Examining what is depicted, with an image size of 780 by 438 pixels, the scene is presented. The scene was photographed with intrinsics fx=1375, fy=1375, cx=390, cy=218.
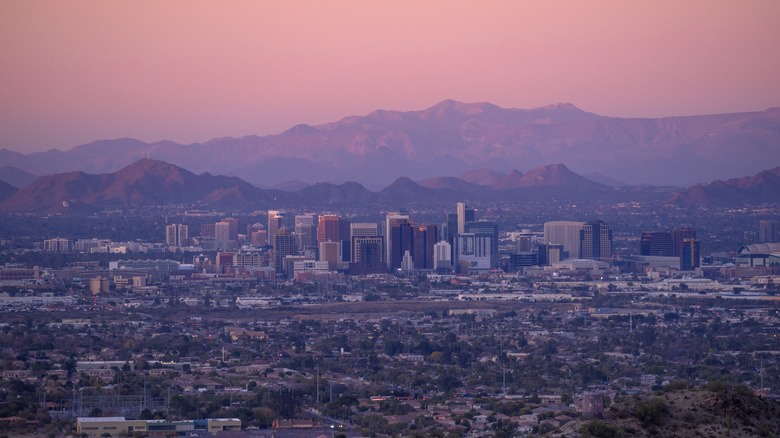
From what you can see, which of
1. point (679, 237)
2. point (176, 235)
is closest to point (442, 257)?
point (679, 237)

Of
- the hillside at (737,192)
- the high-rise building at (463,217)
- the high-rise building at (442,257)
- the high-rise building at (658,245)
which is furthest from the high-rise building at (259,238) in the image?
the hillside at (737,192)

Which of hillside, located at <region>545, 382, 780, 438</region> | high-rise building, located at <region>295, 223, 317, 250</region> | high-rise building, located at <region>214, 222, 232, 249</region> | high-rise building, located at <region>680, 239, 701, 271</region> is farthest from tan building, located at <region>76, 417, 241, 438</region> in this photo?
high-rise building, located at <region>214, 222, 232, 249</region>

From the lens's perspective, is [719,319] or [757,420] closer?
[757,420]

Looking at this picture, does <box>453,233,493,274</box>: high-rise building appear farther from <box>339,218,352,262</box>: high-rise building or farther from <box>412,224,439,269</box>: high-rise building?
<box>339,218,352,262</box>: high-rise building

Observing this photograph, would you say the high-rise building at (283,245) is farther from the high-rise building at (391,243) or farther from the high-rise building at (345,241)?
the high-rise building at (391,243)

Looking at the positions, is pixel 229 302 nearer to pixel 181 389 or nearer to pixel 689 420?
pixel 181 389

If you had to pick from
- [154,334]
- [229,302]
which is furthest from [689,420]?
[229,302]

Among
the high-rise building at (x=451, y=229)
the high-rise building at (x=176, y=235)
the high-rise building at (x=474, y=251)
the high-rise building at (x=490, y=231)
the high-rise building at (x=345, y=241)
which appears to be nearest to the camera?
the high-rise building at (x=474, y=251)
